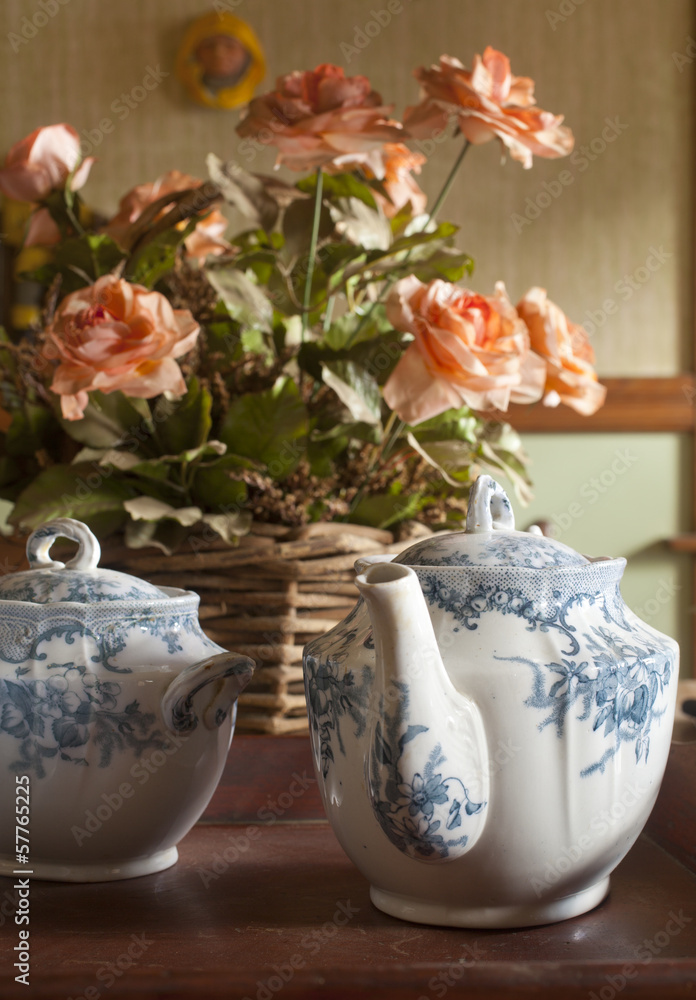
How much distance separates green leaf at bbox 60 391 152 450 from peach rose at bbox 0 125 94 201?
0.20m

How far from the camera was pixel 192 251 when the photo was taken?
903 millimetres

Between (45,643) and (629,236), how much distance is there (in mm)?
1570

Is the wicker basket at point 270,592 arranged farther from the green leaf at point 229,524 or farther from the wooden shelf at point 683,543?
the wooden shelf at point 683,543

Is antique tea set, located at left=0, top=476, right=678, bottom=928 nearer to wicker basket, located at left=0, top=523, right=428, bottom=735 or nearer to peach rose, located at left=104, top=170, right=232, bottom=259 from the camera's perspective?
wicker basket, located at left=0, top=523, right=428, bottom=735

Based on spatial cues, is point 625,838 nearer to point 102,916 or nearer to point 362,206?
point 102,916

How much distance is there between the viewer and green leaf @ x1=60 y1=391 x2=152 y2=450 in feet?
2.30

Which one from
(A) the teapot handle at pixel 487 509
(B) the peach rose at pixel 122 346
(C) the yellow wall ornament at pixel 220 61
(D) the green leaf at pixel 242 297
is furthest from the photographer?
(C) the yellow wall ornament at pixel 220 61

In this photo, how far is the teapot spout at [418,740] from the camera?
1.32 feet

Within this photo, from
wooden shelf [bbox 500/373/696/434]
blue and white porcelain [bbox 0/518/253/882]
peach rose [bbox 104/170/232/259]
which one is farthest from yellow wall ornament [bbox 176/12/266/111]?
blue and white porcelain [bbox 0/518/253/882]

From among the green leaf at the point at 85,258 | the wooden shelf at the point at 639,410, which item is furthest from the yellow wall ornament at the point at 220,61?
the green leaf at the point at 85,258

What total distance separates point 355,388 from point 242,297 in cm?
12

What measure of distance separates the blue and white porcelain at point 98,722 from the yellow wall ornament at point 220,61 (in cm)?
146

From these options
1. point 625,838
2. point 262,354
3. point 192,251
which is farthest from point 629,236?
point 625,838

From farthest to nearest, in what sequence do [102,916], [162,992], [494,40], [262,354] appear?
[494,40] < [262,354] < [102,916] < [162,992]
